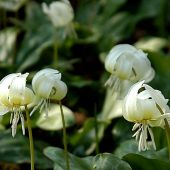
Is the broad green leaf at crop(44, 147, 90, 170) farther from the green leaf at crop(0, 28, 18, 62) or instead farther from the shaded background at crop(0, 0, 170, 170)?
the green leaf at crop(0, 28, 18, 62)

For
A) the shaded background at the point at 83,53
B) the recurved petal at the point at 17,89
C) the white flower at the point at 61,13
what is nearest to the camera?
the recurved petal at the point at 17,89

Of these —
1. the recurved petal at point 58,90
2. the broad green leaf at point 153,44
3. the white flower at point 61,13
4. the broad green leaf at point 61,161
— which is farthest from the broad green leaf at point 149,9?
the recurved petal at point 58,90

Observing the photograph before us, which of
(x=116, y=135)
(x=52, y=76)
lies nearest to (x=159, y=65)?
(x=116, y=135)

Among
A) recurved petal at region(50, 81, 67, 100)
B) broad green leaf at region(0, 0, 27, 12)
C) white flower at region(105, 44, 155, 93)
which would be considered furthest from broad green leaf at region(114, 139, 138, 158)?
broad green leaf at region(0, 0, 27, 12)

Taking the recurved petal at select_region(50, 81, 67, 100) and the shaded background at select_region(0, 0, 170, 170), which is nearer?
the recurved petal at select_region(50, 81, 67, 100)

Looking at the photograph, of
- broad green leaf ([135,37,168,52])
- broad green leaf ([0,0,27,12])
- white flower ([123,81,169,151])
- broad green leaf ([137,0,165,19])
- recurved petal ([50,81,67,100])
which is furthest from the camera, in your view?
broad green leaf ([137,0,165,19])

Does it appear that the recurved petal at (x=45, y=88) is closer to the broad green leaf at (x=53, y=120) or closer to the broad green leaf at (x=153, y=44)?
the broad green leaf at (x=53, y=120)
